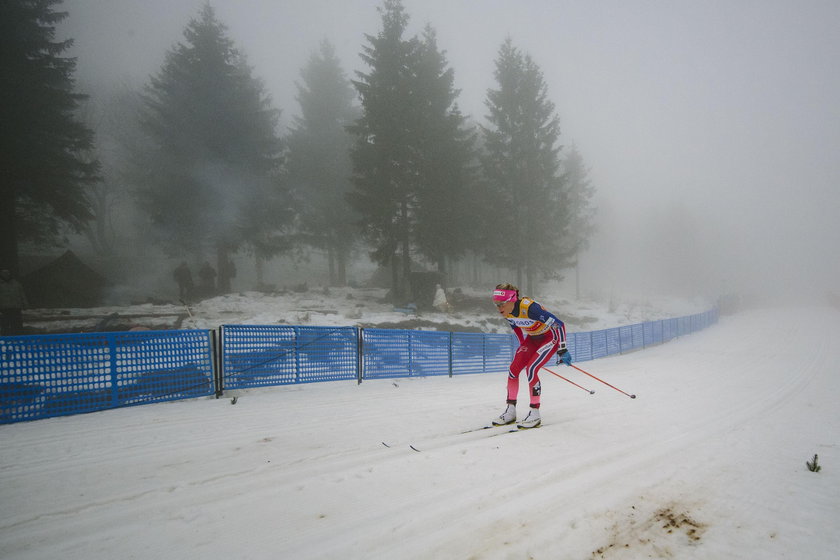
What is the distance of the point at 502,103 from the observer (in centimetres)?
2288

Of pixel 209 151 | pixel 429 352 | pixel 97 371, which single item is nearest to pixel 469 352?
pixel 429 352

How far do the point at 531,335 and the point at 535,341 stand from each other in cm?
13

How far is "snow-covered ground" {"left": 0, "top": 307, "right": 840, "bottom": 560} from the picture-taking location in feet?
8.29

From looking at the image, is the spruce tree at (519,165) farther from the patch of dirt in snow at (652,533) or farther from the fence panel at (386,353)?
the patch of dirt in snow at (652,533)

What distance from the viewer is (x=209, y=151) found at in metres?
18.3

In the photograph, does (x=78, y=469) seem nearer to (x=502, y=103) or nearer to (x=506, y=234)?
(x=506, y=234)

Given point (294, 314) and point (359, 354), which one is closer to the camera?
point (359, 354)

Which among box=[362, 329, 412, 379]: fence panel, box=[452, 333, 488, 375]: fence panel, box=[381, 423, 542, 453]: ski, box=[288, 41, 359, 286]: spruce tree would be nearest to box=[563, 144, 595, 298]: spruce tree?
box=[288, 41, 359, 286]: spruce tree

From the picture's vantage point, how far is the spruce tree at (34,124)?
1165cm

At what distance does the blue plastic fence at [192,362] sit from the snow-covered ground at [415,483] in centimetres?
38

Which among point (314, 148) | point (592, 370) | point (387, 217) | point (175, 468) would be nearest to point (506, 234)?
point (387, 217)

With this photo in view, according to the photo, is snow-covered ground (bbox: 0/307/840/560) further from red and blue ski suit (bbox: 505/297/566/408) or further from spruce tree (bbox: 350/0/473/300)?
spruce tree (bbox: 350/0/473/300)

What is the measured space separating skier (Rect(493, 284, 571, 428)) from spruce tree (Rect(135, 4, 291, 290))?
18.0 meters

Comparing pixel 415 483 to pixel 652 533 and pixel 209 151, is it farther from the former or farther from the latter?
pixel 209 151
